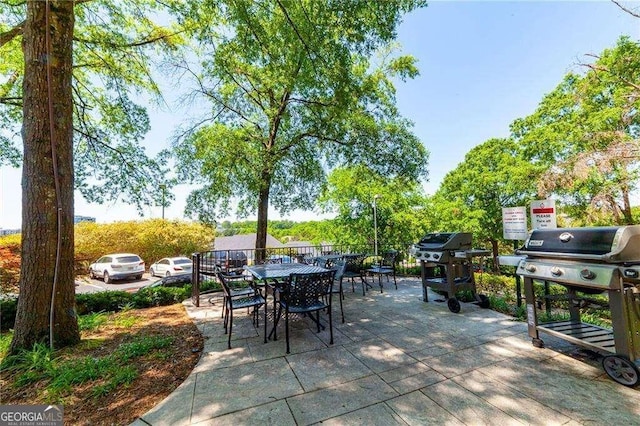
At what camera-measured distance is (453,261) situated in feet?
14.0

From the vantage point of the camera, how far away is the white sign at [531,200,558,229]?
4.29 metres

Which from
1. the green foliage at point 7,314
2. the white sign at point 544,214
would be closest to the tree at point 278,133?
the white sign at point 544,214

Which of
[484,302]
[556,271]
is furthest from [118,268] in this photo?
[556,271]

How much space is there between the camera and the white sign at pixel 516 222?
4840 millimetres

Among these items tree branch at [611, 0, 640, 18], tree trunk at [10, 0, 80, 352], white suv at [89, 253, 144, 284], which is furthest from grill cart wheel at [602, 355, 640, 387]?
white suv at [89, 253, 144, 284]

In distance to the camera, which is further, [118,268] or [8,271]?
[118,268]

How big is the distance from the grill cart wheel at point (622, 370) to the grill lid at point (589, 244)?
0.82m

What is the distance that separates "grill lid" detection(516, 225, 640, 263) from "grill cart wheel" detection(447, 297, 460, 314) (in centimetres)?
Answer: 148

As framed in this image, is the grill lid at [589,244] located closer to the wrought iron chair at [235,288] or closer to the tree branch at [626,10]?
the wrought iron chair at [235,288]

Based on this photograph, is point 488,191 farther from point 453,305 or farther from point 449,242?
point 453,305

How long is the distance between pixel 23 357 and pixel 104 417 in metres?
1.72

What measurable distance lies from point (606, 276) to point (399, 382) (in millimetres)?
1981

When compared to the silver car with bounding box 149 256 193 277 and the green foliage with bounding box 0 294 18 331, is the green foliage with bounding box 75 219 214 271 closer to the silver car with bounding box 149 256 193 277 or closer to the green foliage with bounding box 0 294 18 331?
the silver car with bounding box 149 256 193 277

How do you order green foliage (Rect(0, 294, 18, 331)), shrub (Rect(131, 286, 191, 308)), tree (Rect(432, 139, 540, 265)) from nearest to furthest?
green foliage (Rect(0, 294, 18, 331)) → shrub (Rect(131, 286, 191, 308)) → tree (Rect(432, 139, 540, 265))
